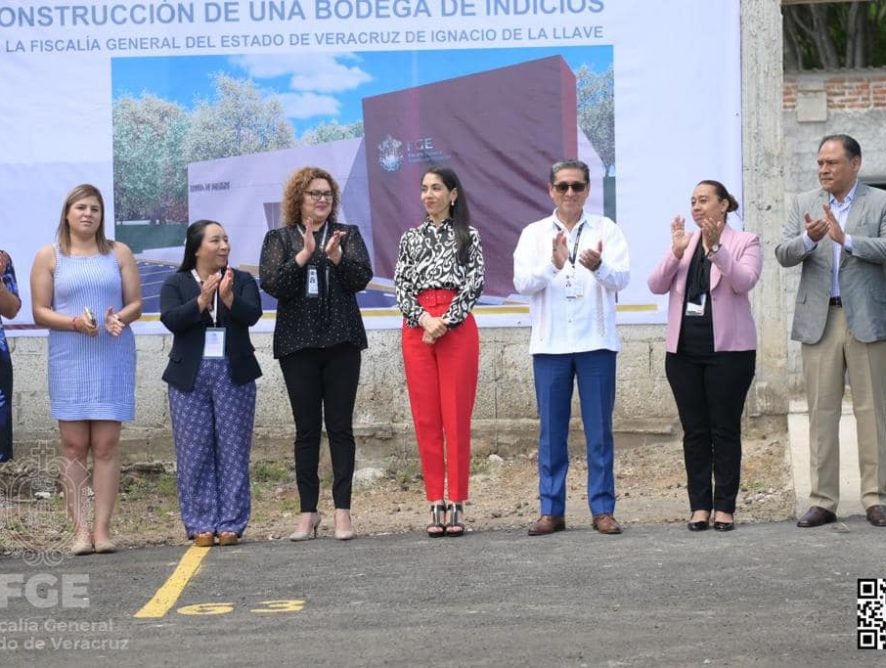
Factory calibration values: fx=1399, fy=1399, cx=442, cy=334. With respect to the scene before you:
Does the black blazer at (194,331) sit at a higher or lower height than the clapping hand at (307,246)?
lower

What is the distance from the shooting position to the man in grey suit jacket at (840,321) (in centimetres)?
770

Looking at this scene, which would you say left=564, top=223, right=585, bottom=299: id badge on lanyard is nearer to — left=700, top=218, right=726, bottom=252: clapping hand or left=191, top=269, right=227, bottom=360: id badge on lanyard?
left=700, top=218, right=726, bottom=252: clapping hand

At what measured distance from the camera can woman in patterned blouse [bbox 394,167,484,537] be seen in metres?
7.73

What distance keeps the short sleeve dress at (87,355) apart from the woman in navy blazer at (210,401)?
278mm

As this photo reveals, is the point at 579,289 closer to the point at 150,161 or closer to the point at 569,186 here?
the point at 569,186

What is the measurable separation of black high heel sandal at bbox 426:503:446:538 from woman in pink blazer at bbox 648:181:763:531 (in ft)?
4.45

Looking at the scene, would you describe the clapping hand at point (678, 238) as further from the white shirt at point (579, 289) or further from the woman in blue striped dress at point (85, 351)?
the woman in blue striped dress at point (85, 351)

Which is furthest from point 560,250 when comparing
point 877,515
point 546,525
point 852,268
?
point 877,515

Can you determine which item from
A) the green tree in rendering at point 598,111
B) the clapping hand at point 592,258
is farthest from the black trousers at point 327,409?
the green tree in rendering at point 598,111

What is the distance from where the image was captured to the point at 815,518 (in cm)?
761

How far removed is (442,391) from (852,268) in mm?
2368

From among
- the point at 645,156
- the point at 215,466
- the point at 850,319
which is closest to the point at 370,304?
the point at 645,156

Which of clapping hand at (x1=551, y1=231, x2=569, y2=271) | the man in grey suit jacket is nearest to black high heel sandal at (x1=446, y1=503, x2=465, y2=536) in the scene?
clapping hand at (x1=551, y1=231, x2=569, y2=271)

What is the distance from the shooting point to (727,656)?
16.5ft
